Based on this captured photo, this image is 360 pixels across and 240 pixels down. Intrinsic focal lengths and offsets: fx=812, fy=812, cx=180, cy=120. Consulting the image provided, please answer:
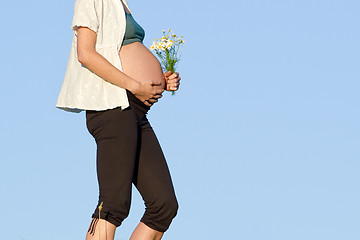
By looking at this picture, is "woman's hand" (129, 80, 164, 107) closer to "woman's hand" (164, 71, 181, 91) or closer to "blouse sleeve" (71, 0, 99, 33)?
"woman's hand" (164, 71, 181, 91)

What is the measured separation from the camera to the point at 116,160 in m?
5.10

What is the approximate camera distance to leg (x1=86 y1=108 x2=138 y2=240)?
200 inches

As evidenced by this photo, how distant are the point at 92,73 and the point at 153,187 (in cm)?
84

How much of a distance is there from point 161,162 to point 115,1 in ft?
3.64

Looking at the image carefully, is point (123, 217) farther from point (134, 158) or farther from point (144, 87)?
point (144, 87)

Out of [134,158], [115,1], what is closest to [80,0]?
[115,1]

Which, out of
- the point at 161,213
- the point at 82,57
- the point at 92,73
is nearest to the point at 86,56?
the point at 82,57

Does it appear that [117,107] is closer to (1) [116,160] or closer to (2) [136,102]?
(2) [136,102]

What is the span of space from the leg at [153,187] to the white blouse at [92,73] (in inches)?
13.2

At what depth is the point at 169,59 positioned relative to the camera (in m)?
5.66

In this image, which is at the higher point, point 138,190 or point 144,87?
point 144,87

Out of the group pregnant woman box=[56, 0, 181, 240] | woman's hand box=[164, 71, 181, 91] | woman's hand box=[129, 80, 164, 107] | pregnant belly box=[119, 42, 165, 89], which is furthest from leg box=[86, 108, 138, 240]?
woman's hand box=[164, 71, 181, 91]

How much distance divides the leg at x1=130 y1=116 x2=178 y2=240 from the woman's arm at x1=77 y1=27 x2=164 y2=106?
0.27 m

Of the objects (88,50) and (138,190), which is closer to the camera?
(88,50)
